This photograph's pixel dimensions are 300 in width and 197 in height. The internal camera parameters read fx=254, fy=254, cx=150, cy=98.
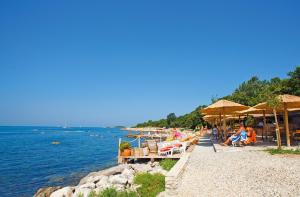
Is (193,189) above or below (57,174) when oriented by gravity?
above

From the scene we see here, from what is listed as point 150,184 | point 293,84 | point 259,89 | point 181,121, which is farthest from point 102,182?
point 181,121

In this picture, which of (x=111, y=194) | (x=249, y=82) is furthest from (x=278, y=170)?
(x=249, y=82)

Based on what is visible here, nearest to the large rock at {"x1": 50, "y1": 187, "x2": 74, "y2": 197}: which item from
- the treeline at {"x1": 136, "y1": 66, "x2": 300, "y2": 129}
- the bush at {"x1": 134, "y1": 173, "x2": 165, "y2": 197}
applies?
the bush at {"x1": 134, "y1": 173, "x2": 165, "y2": 197}

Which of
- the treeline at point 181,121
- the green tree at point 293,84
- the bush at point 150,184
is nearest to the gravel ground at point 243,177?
the bush at point 150,184

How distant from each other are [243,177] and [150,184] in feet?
8.27

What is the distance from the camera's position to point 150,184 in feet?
23.6

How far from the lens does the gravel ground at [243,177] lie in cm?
557

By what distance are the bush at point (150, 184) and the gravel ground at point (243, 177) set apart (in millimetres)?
683

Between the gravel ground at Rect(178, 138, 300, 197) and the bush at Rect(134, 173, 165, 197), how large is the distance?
2.24 ft

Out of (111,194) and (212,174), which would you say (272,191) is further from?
(111,194)

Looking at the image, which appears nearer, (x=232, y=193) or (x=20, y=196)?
(x=232, y=193)

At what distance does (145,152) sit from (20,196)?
→ 6.68 m

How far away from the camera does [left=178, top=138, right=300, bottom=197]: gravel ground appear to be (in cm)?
557

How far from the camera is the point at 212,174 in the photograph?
7223mm
